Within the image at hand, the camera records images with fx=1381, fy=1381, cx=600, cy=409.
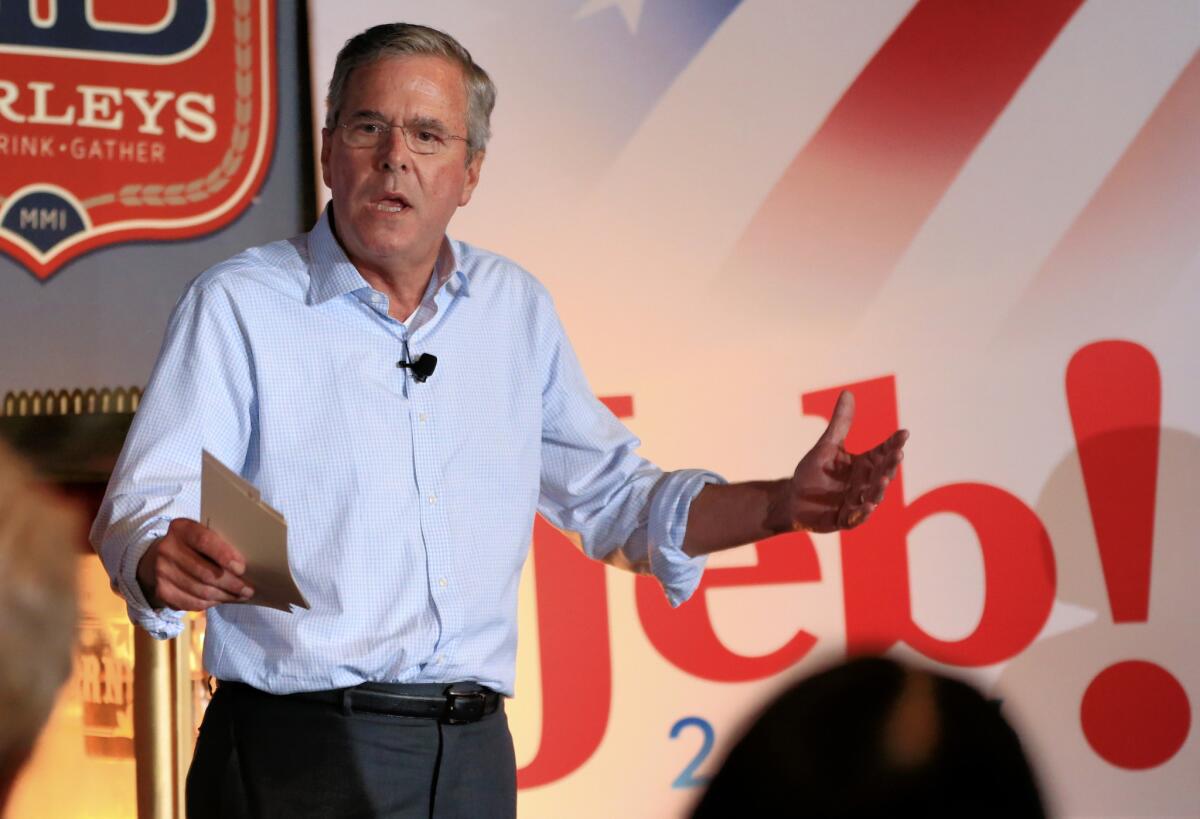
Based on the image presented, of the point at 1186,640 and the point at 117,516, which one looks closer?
the point at 117,516

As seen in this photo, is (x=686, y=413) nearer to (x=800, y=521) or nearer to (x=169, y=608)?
(x=800, y=521)

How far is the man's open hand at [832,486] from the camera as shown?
1.71 meters

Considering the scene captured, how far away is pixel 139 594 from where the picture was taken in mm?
1551

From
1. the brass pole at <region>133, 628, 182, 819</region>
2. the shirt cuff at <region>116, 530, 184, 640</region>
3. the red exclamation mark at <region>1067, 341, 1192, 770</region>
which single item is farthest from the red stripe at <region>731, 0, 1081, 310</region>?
the shirt cuff at <region>116, 530, 184, 640</region>

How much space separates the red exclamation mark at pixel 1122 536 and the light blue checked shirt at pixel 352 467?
5.55 feet

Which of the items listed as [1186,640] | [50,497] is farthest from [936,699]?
[1186,640]

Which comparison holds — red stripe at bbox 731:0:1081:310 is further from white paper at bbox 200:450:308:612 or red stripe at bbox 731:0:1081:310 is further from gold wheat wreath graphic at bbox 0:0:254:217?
white paper at bbox 200:450:308:612

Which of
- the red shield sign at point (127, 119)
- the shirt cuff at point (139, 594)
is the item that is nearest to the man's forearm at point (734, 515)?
the shirt cuff at point (139, 594)

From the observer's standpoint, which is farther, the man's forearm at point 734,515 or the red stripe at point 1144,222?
the red stripe at point 1144,222

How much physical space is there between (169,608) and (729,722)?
1.83 m

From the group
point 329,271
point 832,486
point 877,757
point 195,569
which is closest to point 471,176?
point 329,271

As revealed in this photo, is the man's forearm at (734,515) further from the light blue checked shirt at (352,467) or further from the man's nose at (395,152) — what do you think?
the man's nose at (395,152)

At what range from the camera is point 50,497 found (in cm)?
274

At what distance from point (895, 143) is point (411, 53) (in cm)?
167
